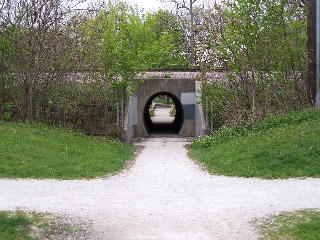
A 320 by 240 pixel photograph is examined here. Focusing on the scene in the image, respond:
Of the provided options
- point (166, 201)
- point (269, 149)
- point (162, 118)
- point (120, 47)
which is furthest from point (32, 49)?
point (162, 118)

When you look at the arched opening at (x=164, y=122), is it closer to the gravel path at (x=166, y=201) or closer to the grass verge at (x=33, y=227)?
the gravel path at (x=166, y=201)

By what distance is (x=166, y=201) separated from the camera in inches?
330

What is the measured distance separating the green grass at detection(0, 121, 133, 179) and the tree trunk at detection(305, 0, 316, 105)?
6.45 meters

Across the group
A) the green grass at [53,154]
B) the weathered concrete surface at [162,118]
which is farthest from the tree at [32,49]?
the weathered concrete surface at [162,118]

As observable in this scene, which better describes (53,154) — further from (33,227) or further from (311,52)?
(311,52)

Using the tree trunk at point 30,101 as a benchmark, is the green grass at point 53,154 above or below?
below

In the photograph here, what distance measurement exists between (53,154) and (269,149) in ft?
18.1

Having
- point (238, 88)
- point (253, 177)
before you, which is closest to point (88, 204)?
point (253, 177)

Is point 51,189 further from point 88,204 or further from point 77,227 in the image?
point 77,227

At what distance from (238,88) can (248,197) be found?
31.9 ft

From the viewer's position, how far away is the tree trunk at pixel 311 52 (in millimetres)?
16422

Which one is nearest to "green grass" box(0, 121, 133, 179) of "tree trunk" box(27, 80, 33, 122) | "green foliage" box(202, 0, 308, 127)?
"tree trunk" box(27, 80, 33, 122)

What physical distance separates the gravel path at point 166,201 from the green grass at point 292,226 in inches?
8.5

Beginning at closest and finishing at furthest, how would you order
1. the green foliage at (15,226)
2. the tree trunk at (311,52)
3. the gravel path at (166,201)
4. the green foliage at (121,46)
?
the green foliage at (15,226) < the gravel path at (166,201) < the tree trunk at (311,52) < the green foliage at (121,46)
